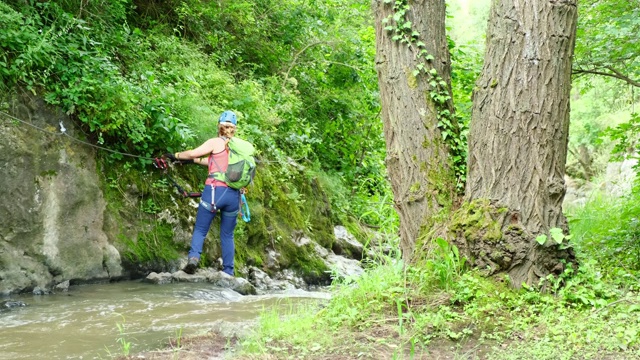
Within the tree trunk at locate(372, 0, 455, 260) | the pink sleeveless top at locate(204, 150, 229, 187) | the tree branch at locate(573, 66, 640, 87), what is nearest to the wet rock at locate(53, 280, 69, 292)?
the pink sleeveless top at locate(204, 150, 229, 187)

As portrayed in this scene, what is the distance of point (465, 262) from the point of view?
539cm

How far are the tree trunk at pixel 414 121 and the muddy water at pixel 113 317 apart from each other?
73.6 inches

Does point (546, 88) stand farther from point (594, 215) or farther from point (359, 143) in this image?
point (359, 143)

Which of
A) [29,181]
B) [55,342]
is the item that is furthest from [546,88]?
[29,181]

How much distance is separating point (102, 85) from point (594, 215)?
9.36 m

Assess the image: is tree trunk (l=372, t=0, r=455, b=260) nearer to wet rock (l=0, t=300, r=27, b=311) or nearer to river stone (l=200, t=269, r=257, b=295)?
river stone (l=200, t=269, r=257, b=295)

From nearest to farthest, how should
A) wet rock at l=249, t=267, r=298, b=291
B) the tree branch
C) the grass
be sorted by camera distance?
the grass → the tree branch → wet rock at l=249, t=267, r=298, b=291

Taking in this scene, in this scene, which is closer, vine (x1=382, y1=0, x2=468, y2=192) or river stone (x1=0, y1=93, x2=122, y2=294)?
vine (x1=382, y1=0, x2=468, y2=192)

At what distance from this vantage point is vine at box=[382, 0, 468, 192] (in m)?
5.98

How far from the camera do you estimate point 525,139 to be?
5301 millimetres

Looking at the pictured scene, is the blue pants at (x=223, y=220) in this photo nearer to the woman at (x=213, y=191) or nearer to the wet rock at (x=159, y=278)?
the woman at (x=213, y=191)

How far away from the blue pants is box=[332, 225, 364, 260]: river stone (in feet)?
13.3

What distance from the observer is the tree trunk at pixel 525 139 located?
523cm

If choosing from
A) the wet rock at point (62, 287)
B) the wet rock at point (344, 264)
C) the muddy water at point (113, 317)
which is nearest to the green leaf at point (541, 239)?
the muddy water at point (113, 317)
